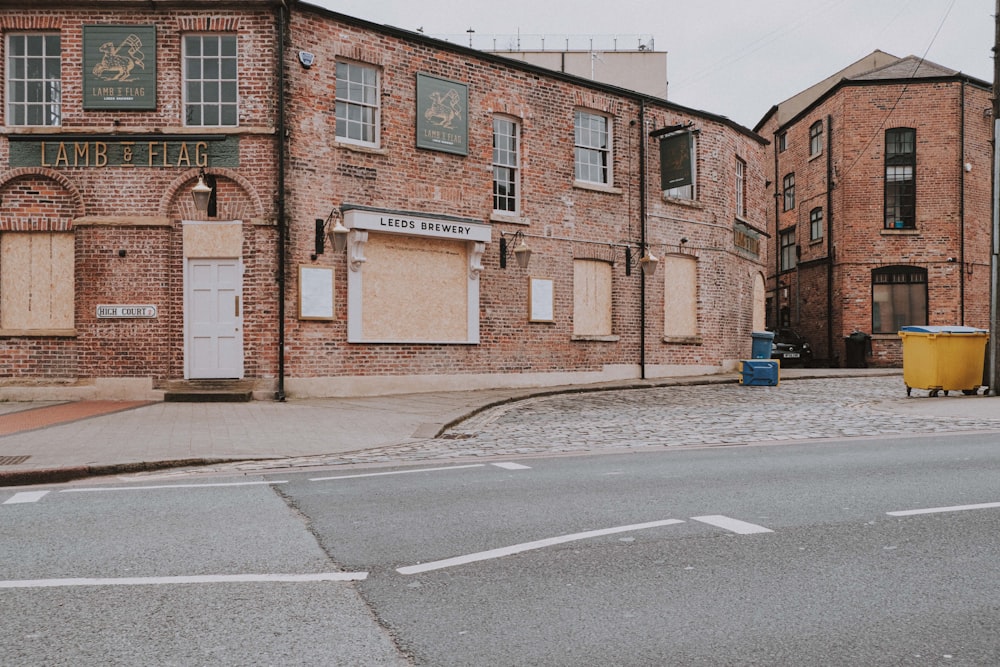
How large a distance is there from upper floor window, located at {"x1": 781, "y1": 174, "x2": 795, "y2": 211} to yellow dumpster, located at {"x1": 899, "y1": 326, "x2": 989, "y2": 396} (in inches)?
769

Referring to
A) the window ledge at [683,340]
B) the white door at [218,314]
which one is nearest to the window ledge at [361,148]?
the white door at [218,314]

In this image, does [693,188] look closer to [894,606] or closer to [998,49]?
[998,49]

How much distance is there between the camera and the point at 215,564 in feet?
16.1

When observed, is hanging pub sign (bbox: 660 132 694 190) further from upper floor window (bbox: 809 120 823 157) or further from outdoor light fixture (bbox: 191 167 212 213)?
upper floor window (bbox: 809 120 823 157)

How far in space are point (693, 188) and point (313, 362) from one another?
1230 cm

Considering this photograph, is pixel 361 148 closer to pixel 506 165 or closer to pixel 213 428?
pixel 506 165

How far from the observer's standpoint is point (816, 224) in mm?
33688

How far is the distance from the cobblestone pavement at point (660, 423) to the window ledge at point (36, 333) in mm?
7804

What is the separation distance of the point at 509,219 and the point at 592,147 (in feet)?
11.3

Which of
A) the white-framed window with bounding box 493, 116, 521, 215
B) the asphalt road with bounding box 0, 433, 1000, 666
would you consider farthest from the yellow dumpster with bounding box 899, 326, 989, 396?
the asphalt road with bounding box 0, 433, 1000, 666

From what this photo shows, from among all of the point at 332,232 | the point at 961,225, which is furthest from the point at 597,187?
the point at 961,225

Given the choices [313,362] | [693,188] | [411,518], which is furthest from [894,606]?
[693,188]

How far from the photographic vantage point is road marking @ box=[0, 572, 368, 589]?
451cm

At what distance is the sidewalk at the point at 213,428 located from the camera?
8953 millimetres
